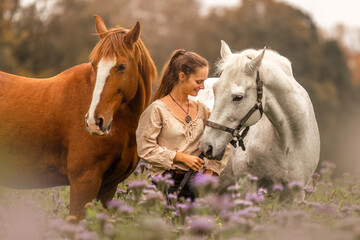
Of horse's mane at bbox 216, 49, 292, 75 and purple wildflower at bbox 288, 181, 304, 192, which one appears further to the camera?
horse's mane at bbox 216, 49, 292, 75

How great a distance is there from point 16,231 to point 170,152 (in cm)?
163

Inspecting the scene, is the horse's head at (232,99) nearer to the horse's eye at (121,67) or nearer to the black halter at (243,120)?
the black halter at (243,120)

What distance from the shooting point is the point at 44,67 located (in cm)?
2417

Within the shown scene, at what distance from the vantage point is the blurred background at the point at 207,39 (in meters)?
23.7

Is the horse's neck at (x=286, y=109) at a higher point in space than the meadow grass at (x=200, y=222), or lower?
higher

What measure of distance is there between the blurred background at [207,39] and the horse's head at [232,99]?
48.5 ft

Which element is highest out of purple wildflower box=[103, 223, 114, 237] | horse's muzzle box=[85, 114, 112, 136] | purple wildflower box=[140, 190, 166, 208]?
horse's muzzle box=[85, 114, 112, 136]

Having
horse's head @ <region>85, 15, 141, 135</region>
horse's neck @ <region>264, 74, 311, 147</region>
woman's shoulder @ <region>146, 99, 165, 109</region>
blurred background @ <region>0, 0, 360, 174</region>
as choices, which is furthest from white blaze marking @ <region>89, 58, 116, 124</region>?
blurred background @ <region>0, 0, 360, 174</region>

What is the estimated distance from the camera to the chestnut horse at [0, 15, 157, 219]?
4305 mm

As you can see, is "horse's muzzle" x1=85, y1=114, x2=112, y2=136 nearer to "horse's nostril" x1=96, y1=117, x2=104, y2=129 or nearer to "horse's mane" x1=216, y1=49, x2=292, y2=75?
"horse's nostril" x1=96, y1=117, x2=104, y2=129

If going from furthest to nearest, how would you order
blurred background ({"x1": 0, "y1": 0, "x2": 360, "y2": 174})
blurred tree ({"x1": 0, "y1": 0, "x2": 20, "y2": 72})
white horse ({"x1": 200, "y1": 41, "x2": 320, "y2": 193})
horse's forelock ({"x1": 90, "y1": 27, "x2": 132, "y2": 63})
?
blurred background ({"x1": 0, "y1": 0, "x2": 360, "y2": 174}), blurred tree ({"x1": 0, "y1": 0, "x2": 20, "y2": 72}), white horse ({"x1": 200, "y1": 41, "x2": 320, "y2": 193}), horse's forelock ({"x1": 90, "y1": 27, "x2": 132, "y2": 63})

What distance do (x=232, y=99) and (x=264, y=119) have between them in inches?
40.5

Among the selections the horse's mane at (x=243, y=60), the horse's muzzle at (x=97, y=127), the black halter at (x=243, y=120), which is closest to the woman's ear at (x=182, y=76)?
the horse's mane at (x=243, y=60)

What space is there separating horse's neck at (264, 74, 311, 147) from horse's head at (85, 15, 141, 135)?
1.32 metres
